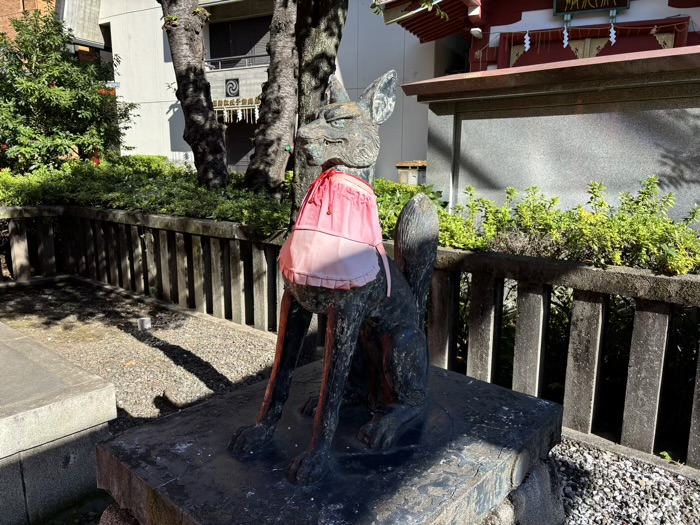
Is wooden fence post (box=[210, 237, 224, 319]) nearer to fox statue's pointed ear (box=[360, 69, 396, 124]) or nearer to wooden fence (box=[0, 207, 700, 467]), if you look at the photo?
wooden fence (box=[0, 207, 700, 467])

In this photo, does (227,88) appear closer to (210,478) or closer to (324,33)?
(324,33)

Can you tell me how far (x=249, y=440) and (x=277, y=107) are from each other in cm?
653

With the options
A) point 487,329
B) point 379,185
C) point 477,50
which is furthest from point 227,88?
point 487,329

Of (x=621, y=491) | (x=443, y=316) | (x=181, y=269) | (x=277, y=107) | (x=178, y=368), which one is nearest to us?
(x=621, y=491)

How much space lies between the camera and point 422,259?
2.29m

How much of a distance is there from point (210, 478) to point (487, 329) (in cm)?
242

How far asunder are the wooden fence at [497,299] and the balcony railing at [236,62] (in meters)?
12.9

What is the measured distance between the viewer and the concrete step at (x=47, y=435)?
261cm

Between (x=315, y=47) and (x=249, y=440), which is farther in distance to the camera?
(x=315, y=47)

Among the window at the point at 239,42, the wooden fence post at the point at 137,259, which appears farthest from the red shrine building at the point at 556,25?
the window at the point at 239,42

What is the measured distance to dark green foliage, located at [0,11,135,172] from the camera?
1003 centimetres

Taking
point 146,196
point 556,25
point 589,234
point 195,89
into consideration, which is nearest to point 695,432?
point 589,234

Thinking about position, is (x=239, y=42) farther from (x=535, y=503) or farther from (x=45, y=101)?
(x=535, y=503)

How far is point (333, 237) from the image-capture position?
182 cm
